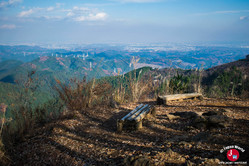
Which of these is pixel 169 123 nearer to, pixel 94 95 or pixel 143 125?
pixel 143 125

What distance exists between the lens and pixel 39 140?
3480mm

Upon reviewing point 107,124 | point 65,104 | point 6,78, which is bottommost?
point 6,78

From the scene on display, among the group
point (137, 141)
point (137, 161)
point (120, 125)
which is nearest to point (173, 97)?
point (120, 125)

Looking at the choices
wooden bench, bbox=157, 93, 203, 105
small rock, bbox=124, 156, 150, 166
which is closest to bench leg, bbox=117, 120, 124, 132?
small rock, bbox=124, 156, 150, 166

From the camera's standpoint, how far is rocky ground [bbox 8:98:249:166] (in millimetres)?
2465

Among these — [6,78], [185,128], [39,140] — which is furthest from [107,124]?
[6,78]

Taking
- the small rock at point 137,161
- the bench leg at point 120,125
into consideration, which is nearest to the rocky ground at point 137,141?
the small rock at point 137,161

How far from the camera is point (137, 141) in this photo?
133 inches

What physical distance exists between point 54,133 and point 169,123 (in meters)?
2.74

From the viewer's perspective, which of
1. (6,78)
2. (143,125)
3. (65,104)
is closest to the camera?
(143,125)

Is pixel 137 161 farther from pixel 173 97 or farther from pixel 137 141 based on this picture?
pixel 173 97

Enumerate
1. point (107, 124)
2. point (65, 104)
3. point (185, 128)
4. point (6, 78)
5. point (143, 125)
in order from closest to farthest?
point (185, 128)
point (143, 125)
point (107, 124)
point (65, 104)
point (6, 78)

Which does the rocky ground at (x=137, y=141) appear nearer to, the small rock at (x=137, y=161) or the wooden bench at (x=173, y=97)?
the small rock at (x=137, y=161)

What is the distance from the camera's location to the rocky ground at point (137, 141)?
2.46 metres
